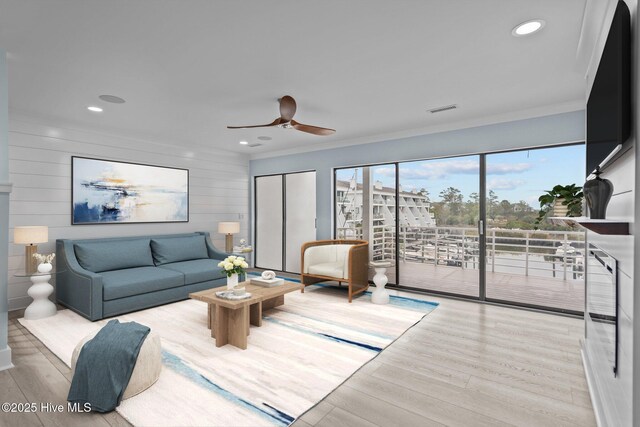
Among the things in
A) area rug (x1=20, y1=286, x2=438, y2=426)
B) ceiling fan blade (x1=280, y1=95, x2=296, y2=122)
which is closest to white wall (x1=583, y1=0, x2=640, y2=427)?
area rug (x1=20, y1=286, x2=438, y2=426)

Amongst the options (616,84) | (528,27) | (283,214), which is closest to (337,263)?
(283,214)

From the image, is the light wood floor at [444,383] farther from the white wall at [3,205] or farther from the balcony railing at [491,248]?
the balcony railing at [491,248]

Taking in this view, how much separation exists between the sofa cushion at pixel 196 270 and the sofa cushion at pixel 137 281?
0.37ft

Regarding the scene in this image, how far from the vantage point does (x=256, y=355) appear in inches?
112

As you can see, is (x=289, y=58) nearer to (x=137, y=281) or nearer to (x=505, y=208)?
(x=137, y=281)

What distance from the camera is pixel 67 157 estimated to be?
4.46 m

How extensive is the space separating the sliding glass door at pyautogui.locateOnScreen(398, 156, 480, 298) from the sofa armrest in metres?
4.17

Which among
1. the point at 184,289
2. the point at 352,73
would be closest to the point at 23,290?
the point at 184,289

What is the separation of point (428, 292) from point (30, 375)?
455cm

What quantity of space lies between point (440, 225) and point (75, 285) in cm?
520

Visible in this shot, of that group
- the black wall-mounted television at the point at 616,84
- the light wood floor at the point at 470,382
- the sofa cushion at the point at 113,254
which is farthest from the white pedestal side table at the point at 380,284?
the sofa cushion at the point at 113,254

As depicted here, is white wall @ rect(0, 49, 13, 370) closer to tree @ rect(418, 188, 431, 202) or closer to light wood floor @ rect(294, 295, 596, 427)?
light wood floor @ rect(294, 295, 596, 427)

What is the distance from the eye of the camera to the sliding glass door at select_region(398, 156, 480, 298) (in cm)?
477

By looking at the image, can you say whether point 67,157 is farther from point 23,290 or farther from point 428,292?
point 428,292
